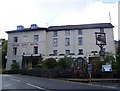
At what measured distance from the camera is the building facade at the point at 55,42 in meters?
62.0

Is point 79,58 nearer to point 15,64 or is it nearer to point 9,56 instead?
point 15,64

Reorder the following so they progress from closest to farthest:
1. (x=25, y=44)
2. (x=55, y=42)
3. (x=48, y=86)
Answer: (x=48, y=86) < (x=55, y=42) < (x=25, y=44)

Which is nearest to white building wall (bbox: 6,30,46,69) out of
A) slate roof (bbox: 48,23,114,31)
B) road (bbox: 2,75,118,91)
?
slate roof (bbox: 48,23,114,31)

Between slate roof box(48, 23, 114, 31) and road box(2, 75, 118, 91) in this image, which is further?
slate roof box(48, 23, 114, 31)

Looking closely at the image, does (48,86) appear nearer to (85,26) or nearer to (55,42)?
(55,42)

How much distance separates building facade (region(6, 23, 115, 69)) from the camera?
62.0 meters

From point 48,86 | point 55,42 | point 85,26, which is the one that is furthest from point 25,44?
point 48,86

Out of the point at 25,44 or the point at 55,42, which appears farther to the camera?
the point at 25,44

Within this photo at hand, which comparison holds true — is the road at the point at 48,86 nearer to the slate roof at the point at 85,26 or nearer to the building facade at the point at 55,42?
the building facade at the point at 55,42

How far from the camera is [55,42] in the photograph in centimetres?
6462

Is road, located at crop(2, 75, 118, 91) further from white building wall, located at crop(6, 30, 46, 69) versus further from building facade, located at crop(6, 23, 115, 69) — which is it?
white building wall, located at crop(6, 30, 46, 69)

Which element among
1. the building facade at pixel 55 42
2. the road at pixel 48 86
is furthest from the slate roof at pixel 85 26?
the road at pixel 48 86

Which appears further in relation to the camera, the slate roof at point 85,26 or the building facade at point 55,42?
the slate roof at point 85,26

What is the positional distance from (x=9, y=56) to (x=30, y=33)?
8102 millimetres
